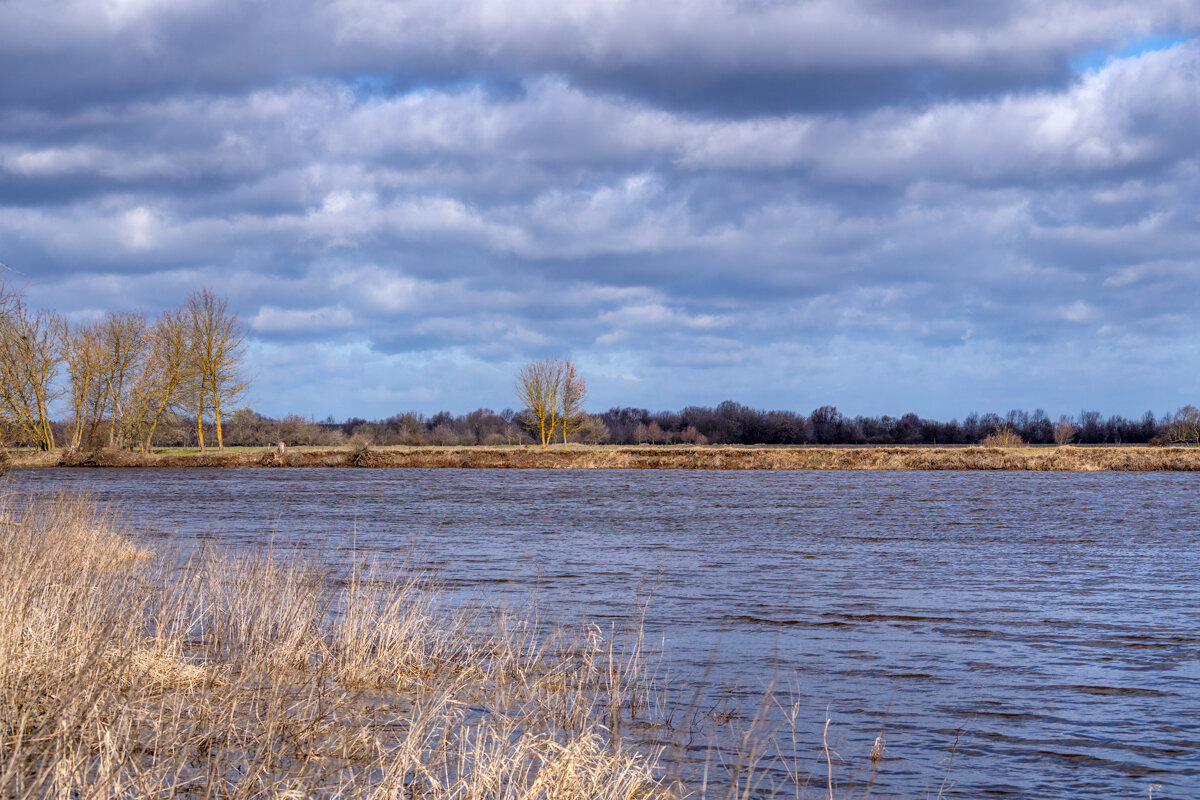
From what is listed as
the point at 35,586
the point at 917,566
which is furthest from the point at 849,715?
the point at 917,566

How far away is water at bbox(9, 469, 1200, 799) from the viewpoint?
729 centimetres

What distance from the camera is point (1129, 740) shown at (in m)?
7.51

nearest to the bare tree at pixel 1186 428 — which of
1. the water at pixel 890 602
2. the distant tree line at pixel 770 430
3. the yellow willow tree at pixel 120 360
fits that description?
the distant tree line at pixel 770 430

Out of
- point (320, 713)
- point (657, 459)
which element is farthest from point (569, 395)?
point (320, 713)

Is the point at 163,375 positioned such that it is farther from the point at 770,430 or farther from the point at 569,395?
the point at 770,430

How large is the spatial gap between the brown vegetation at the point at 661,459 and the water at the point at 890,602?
21.8m

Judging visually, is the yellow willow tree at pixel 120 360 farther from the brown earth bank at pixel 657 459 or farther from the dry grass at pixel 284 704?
the dry grass at pixel 284 704

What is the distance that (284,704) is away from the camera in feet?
19.4

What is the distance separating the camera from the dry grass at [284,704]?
482cm

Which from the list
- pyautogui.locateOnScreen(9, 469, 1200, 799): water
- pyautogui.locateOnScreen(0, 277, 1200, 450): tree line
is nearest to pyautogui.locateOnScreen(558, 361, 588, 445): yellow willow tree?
pyautogui.locateOnScreen(0, 277, 1200, 450): tree line

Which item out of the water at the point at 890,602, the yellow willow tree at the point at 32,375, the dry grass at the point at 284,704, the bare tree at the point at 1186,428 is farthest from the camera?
the bare tree at the point at 1186,428

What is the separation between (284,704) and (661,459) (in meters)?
56.0

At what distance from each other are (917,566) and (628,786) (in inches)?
581

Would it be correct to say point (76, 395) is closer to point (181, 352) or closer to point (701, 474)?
point (181, 352)
